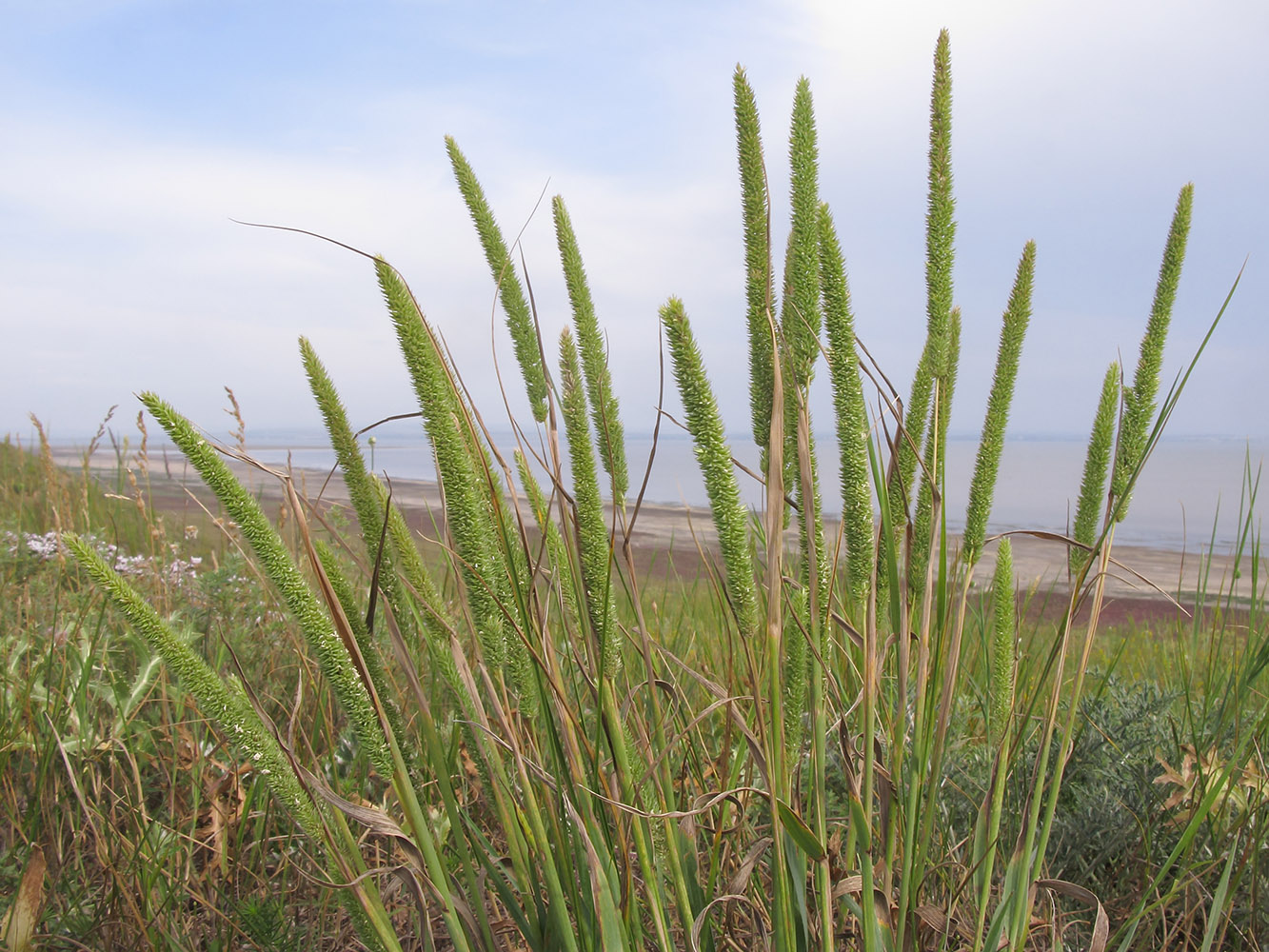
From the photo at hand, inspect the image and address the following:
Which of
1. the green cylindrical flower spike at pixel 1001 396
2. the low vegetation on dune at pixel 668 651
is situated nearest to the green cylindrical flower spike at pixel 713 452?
the low vegetation on dune at pixel 668 651

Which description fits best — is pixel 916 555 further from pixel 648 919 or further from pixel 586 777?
pixel 648 919

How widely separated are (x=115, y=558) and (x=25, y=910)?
10.0 feet

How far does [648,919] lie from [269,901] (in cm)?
87

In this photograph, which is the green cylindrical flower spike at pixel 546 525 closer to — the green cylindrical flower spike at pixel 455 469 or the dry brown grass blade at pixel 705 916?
the green cylindrical flower spike at pixel 455 469

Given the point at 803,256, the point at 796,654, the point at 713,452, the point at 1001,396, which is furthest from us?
the point at 1001,396

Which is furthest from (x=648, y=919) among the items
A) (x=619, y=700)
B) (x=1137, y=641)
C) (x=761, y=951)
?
(x=1137, y=641)

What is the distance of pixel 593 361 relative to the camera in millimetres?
1221

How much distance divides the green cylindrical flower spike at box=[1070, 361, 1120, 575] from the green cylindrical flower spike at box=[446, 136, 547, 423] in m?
0.99

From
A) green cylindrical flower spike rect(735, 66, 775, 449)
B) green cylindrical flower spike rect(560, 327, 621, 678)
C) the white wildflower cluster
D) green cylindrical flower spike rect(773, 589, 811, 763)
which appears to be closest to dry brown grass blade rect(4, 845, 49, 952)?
green cylindrical flower spike rect(560, 327, 621, 678)

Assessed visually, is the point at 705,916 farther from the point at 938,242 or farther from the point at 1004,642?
the point at 938,242

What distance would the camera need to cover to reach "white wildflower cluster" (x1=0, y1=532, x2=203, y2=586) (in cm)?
387

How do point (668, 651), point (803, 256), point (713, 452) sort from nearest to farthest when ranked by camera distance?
point (713, 452), point (803, 256), point (668, 651)

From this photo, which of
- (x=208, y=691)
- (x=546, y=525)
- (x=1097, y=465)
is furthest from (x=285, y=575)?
(x=1097, y=465)

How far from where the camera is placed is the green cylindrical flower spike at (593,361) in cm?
122
